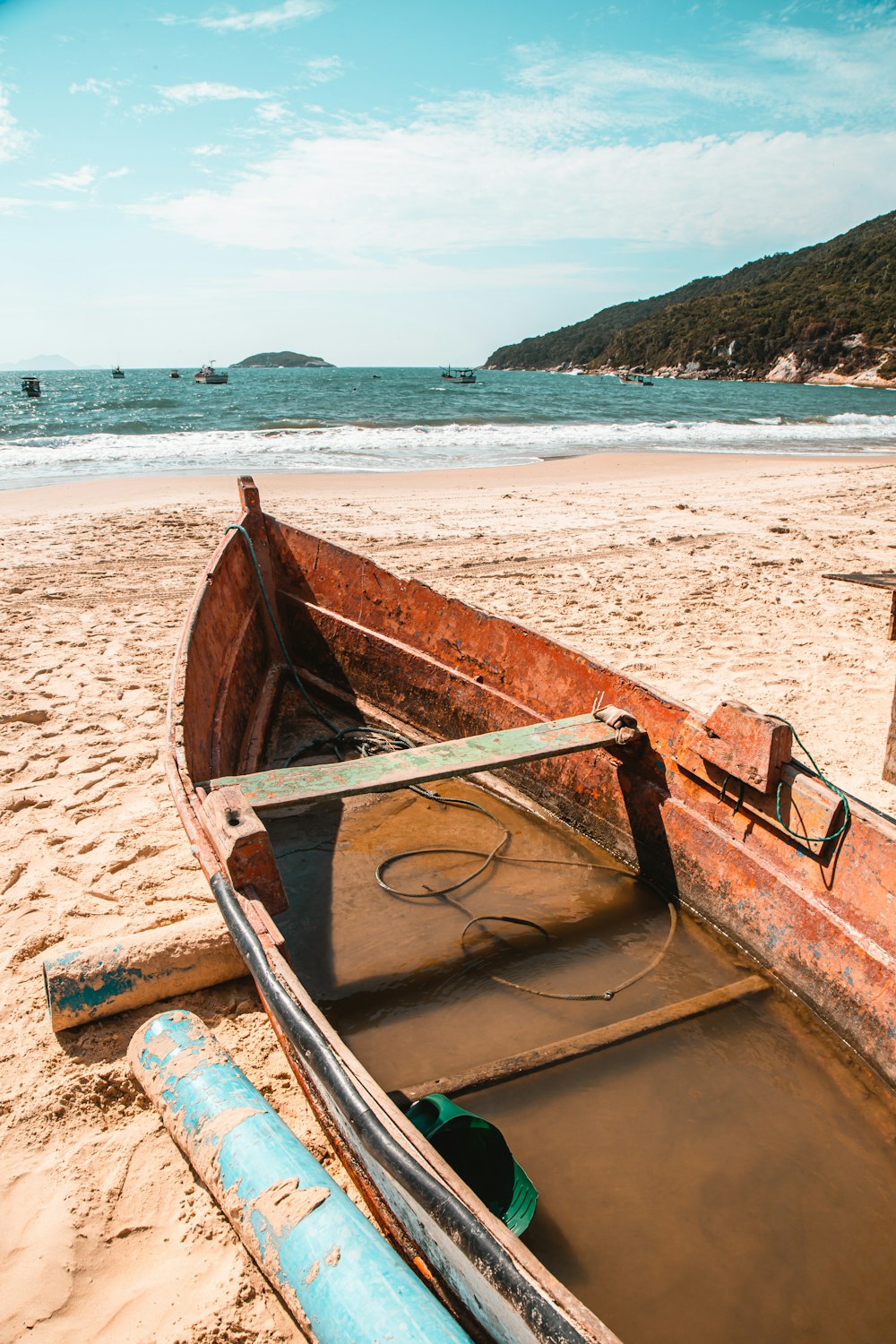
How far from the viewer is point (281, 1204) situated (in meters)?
1.71

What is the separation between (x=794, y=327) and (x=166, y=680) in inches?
A: 2981

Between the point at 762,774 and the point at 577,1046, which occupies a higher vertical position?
the point at 762,774

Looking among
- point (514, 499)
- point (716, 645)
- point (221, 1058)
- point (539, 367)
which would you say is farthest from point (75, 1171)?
point (539, 367)

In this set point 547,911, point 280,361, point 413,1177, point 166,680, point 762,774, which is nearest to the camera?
point 413,1177

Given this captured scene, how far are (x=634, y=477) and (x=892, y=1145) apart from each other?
42.5ft

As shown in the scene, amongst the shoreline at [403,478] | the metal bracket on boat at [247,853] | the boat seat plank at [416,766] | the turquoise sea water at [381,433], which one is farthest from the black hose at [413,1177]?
the turquoise sea water at [381,433]

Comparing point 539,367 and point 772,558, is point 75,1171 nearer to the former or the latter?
point 772,558

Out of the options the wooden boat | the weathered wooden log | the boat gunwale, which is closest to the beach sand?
the weathered wooden log

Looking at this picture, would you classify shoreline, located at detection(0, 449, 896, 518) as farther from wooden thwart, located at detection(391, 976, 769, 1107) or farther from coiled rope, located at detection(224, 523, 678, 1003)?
wooden thwart, located at detection(391, 976, 769, 1107)

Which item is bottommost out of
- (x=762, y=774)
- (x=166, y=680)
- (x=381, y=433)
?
(x=166, y=680)

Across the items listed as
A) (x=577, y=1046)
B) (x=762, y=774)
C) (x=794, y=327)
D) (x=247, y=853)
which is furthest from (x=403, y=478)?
(x=794, y=327)

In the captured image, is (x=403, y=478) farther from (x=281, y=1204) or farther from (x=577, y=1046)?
(x=281, y=1204)

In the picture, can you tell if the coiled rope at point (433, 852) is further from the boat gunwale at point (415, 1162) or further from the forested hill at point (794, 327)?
the forested hill at point (794, 327)

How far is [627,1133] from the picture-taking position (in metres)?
2.34
